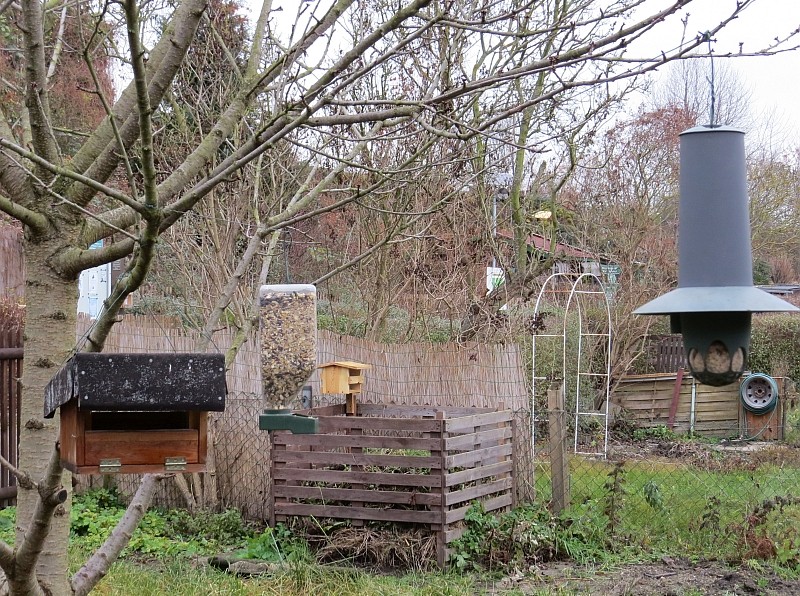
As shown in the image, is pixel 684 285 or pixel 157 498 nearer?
pixel 684 285

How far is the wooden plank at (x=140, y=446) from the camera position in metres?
2.60

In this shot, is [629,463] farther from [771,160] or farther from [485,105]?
[771,160]

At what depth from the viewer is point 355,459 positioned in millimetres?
6461

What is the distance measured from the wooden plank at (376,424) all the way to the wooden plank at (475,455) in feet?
0.84

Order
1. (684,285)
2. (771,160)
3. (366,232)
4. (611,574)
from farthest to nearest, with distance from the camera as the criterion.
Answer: (771,160)
(366,232)
(611,574)
(684,285)

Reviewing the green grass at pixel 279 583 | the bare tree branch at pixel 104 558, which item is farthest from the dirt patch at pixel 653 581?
the bare tree branch at pixel 104 558

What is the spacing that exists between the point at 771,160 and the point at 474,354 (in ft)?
56.3

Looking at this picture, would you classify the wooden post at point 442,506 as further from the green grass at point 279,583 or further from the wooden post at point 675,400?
the wooden post at point 675,400

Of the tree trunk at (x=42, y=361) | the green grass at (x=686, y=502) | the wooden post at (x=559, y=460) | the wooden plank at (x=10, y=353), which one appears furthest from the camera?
the wooden plank at (x=10, y=353)

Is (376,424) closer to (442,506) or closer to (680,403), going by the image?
(442,506)

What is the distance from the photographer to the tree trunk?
2.72 meters

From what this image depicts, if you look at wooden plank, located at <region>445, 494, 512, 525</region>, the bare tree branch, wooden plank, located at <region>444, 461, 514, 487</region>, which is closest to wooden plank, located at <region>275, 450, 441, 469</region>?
wooden plank, located at <region>444, 461, 514, 487</region>

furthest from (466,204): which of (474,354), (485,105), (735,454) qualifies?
(735,454)

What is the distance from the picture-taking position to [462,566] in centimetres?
600
